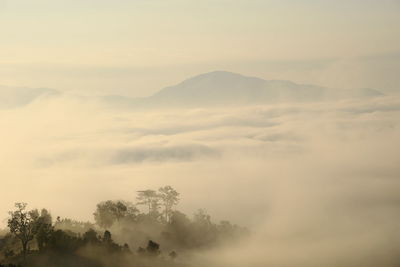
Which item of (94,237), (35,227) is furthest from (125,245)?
(35,227)

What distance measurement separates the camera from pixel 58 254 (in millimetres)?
186250

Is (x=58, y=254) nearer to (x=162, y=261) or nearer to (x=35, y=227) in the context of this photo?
(x=35, y=227)

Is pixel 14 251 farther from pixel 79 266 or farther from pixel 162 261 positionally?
pixel 162 261

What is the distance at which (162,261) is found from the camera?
648ft

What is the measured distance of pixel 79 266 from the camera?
18425cm

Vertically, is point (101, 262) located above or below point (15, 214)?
below

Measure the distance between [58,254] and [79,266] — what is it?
22.4 feet

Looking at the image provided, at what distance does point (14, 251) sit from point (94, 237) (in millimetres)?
22167

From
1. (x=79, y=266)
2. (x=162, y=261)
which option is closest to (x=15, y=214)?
(x=79, y=266)

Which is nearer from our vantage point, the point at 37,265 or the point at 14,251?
the point at 37,265

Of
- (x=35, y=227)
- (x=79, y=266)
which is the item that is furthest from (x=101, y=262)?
(x=35, y=227)

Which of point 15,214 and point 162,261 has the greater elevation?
point 15,214

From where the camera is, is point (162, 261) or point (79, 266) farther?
point (162, 261)

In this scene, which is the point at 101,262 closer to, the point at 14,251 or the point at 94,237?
the point at 94,237
